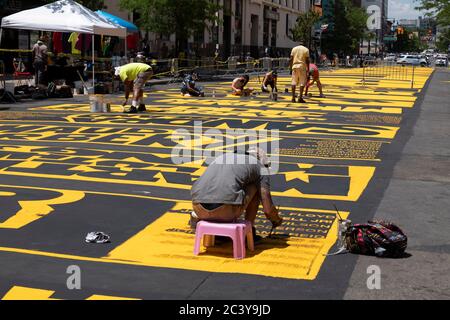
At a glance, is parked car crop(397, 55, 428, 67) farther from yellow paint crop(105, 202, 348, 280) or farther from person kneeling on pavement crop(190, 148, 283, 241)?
person kneeling on pavement crop(190, 148, 283, 241)

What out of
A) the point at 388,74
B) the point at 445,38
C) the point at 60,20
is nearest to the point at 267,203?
the point at 60,20

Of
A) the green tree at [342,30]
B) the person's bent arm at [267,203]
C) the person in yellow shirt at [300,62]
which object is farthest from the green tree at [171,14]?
the green tree at [342,30]

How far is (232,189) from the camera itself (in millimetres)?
6223

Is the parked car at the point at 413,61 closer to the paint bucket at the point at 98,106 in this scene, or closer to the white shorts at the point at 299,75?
the white shorts at the point at 299,75

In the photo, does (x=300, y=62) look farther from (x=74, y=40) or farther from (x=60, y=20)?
(x=74, y=40)

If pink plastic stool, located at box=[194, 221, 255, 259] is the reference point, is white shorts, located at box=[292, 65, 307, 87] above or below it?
above

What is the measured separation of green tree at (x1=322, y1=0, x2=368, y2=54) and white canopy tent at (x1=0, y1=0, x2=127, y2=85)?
2501 inches

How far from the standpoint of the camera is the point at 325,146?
13.6 meters

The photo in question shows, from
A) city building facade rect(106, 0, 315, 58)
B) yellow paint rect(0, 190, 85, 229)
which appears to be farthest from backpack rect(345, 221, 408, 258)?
city building facade rect(106, 0, 315, 58)

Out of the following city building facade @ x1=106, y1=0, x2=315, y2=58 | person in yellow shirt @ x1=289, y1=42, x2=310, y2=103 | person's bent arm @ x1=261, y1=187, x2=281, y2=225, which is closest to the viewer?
person's bent arm @ x1=261, y1=187, x2=281, y2=225

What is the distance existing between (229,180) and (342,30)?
8152cm

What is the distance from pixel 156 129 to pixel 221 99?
29.3ft

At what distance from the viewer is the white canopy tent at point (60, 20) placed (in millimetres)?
23125

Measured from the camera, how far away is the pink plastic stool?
20.4 feet
